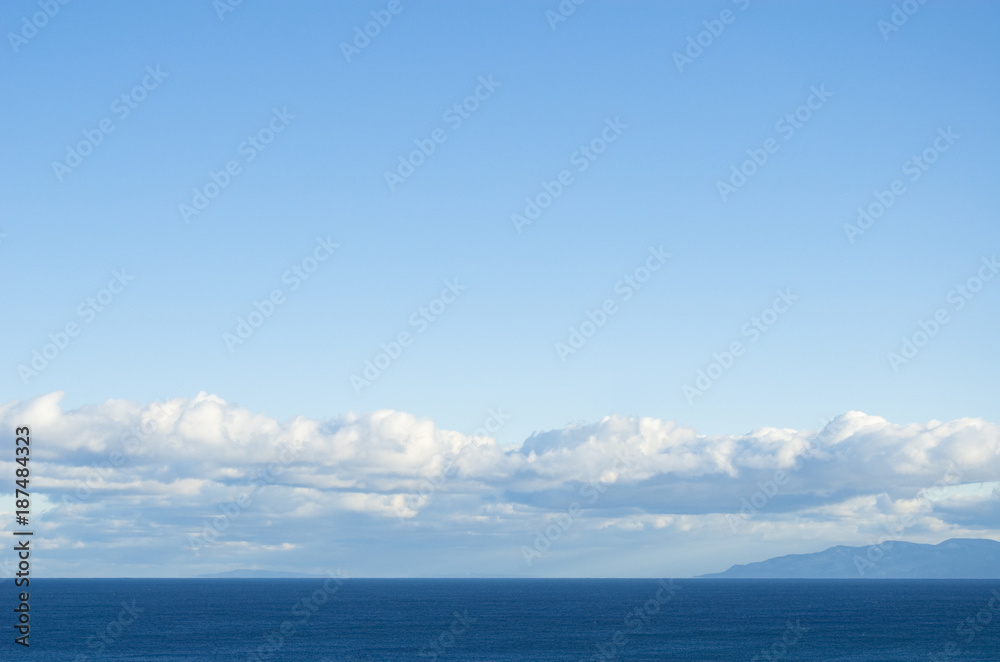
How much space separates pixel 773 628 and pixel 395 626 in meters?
73.8

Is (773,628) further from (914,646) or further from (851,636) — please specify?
(914,646)

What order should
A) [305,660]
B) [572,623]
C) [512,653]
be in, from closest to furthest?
[305,660], [512,653], [572,623]

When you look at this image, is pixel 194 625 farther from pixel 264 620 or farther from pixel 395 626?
pixel 395 626

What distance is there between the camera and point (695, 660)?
118m

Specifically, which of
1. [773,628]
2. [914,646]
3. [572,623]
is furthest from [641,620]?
[914,646]

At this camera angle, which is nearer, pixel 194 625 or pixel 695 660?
pixel 695 660

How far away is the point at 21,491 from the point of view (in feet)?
196

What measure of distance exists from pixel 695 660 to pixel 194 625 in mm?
108076

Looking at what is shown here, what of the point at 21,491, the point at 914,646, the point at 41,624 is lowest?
the point at 914,646

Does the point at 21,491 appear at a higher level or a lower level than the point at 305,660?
higher

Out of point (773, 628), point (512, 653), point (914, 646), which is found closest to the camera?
point (512, 653)

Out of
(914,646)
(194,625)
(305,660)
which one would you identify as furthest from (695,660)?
(194,625)

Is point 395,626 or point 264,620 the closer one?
point 395,626

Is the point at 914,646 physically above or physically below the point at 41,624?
below
